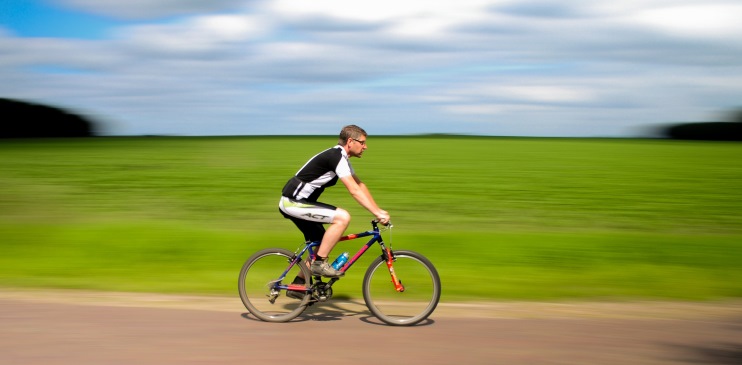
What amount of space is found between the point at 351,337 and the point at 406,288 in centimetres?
123

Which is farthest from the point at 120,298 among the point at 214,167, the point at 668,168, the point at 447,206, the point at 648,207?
the point at 668,168

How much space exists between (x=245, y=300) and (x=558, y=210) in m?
13.3

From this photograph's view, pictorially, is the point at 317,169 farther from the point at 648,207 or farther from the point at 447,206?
the point at 648,207

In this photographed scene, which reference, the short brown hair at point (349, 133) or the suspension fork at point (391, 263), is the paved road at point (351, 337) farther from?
→ the short brown hair at point (349, 133)

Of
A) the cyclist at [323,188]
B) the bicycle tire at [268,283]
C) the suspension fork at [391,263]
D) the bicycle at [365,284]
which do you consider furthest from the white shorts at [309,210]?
the suspension fork at [391,263]

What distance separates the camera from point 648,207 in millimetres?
20625

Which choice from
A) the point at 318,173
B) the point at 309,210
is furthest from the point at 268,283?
the point at 318,173

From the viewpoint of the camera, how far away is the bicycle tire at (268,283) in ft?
26.2

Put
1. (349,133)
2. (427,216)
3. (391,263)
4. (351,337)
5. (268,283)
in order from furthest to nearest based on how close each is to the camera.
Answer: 1. (427,216)
2. (268,283)
3. (391,263)
4. (349,133)
5. (351,337)

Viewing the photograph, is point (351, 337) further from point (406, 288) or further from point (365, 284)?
point (406, 288)

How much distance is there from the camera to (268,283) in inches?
318

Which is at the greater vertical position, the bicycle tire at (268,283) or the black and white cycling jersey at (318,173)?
the black and white cycling jersey at (318,173)

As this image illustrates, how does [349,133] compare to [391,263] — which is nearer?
[349,133]

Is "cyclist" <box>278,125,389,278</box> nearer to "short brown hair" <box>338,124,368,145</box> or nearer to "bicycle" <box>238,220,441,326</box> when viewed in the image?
"short brown hair" <box>338,124,368,145</box>
